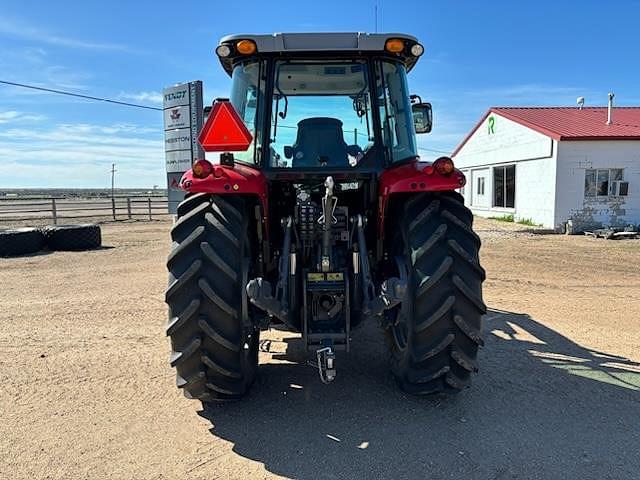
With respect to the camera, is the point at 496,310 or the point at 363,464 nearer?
the point at 363,464

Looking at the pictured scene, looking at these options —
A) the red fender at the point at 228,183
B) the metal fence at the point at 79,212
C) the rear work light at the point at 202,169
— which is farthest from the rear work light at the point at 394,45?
the metal fence at the point at 79,212

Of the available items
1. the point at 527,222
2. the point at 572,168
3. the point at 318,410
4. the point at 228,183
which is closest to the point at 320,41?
the point at 228,183

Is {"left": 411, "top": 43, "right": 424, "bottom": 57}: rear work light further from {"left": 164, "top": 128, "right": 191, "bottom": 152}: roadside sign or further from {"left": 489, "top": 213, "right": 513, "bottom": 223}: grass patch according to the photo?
{"left": 489, "top": 213, "right": 513, "bottom": 223}: grass patch

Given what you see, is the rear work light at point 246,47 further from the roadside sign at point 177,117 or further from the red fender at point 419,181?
the roadside sign at point 177,117

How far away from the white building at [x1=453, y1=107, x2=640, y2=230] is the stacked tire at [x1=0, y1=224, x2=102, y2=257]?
1377cm

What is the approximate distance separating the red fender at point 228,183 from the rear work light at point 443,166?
3.96 feet

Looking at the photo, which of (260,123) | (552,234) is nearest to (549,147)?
(552,234)

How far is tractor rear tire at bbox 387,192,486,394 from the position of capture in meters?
3.42

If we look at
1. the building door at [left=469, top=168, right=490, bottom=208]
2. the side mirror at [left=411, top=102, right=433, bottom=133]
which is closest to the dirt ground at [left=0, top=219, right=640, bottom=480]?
the side mirror at [left=411, top=102, right=433, bottom=133]

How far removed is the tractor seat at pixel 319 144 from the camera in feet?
13.0

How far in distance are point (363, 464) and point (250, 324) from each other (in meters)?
1.24

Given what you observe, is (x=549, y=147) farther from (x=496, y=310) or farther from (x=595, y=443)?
(x=595, y=443)

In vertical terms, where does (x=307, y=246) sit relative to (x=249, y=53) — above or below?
below

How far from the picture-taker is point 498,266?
33.4ft
